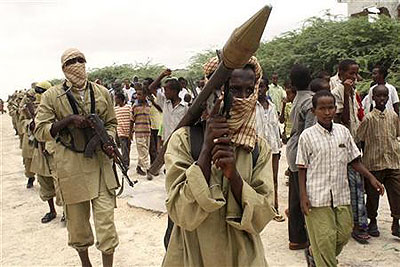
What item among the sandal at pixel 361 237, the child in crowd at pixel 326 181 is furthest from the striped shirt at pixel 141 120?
the child in crowd at pixel 326 181

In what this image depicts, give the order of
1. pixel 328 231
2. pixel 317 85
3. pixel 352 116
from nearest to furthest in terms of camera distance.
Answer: pixel 328 231, pixel 352 116, pixel 317 85

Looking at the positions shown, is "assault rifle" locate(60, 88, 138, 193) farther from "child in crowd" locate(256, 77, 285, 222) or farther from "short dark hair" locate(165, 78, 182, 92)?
"child in crowd" locate(256, 77, 285, 222)

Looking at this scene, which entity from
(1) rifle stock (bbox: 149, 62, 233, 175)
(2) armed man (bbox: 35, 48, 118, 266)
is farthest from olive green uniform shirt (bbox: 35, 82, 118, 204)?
(1) rifle stock (bbox: 149, 62, 233, 175)

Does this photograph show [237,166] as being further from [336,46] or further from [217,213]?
[336,46]

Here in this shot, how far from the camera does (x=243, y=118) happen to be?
6.31 ft

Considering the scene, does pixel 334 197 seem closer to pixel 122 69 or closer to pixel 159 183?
pixel 159 183

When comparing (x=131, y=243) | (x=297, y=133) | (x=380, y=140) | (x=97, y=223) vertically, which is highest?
(x=297, y=133)

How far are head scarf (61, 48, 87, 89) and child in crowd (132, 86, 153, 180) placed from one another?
4607mm

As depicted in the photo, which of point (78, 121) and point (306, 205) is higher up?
point (78, 121)

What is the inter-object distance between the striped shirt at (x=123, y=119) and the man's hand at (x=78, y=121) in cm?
472

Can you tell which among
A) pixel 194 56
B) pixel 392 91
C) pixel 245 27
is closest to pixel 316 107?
pixel 245 27

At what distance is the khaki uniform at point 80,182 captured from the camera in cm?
374

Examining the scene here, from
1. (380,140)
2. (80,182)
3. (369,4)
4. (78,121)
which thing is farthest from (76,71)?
(369,4)

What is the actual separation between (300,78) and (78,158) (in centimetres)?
222
